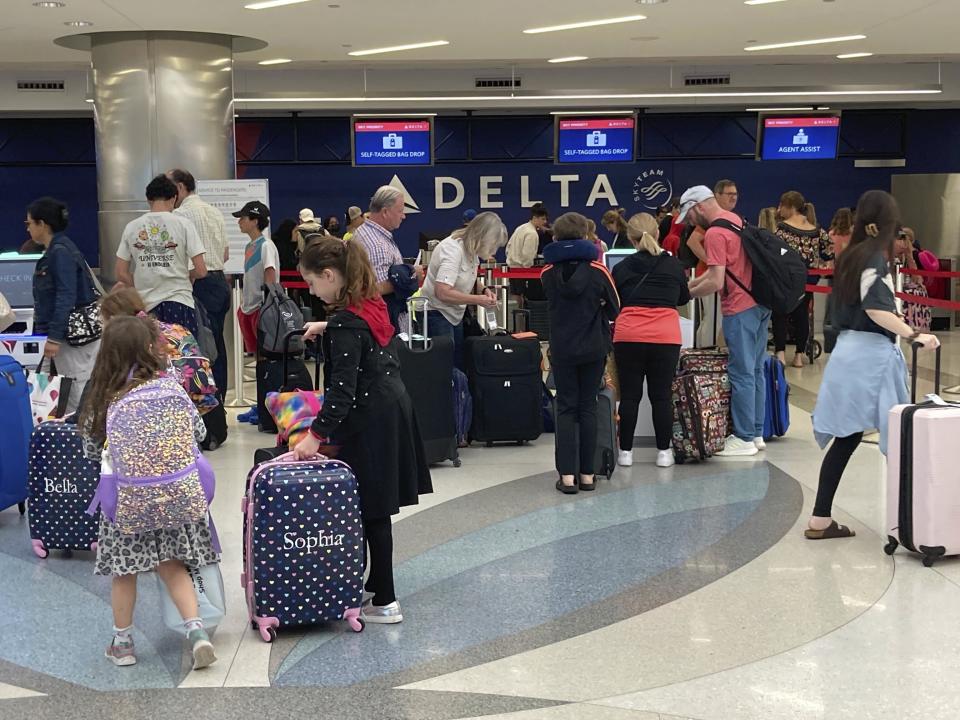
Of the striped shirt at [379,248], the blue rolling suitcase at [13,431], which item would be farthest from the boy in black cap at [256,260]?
the blue rolling suitcase at [13,431]

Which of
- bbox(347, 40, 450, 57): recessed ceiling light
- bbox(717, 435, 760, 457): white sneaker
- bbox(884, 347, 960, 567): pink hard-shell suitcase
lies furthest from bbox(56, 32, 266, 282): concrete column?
bbox(884, 347, 960, 567): pink hard-shell suitcase

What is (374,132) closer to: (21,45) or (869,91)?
(21,45)

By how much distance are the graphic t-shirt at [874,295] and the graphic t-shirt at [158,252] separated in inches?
149

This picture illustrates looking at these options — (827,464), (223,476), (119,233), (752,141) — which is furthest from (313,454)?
(752,141)

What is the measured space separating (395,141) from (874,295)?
10.6 m

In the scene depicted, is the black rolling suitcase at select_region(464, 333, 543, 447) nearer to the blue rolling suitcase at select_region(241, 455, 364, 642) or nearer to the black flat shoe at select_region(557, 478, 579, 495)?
the black flat shoe at select_region(557, 478, 579, 495)

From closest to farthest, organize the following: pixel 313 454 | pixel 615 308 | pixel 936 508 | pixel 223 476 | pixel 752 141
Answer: pixel 313 454
pixel 936 508
pixel 615 308
pixel 223 476
pixel 752 141

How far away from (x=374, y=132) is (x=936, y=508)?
11.1 meters

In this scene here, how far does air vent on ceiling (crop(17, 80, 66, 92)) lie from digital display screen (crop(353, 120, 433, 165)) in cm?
519

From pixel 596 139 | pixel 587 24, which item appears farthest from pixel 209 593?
pixel 596 139

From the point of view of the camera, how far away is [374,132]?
14773mm

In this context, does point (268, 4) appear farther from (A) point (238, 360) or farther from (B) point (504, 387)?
(B) point (504, 387)

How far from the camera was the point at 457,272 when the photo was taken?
676cm

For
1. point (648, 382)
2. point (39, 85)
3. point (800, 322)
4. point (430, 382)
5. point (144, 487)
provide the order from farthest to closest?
point (39, 85) → point (800, 322) → point (430, 382) → point (648, 382) → point (144, 487)
